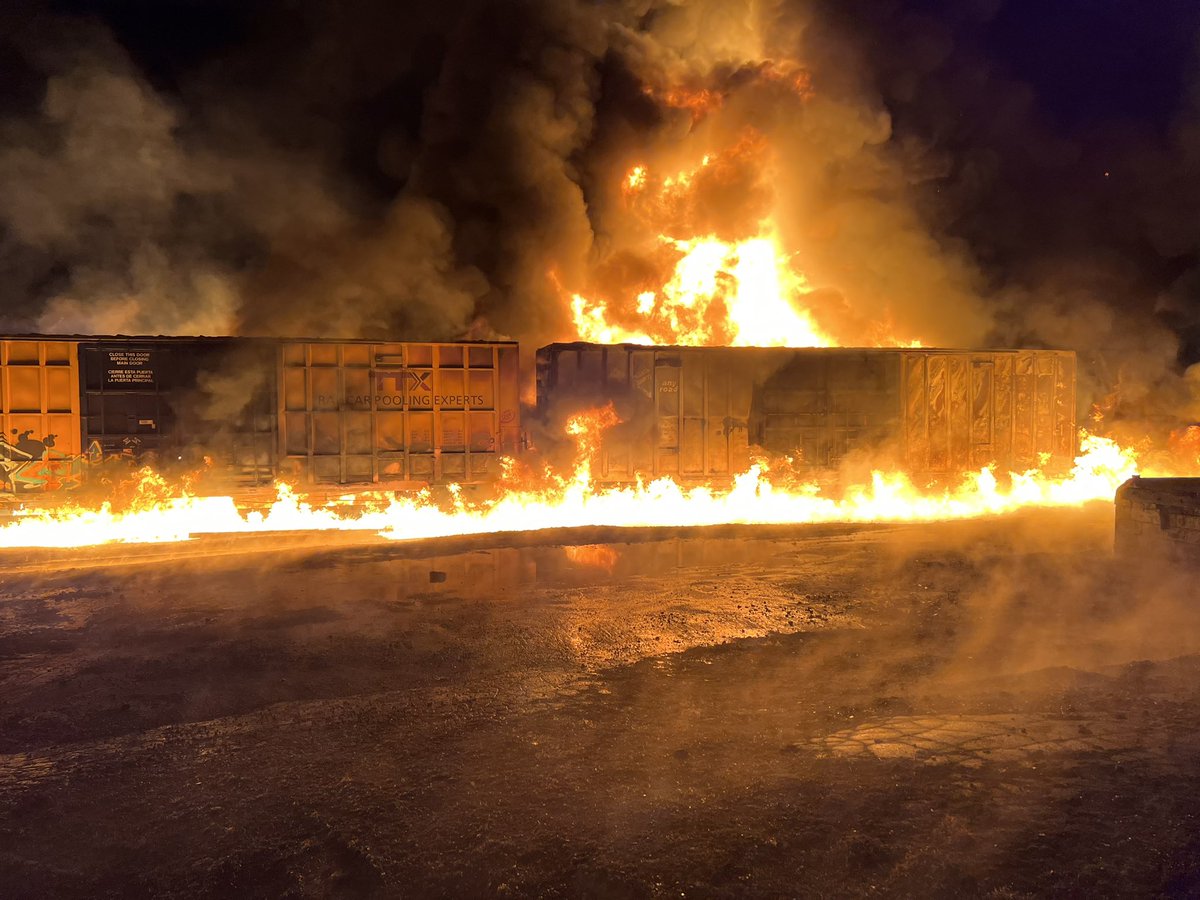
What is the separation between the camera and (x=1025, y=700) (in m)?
4.88

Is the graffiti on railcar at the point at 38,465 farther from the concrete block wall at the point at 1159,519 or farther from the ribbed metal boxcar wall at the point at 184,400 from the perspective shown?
the concrete block wall at the point at 1159,519

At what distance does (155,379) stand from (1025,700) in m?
13.3

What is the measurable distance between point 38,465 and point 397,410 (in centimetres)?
573

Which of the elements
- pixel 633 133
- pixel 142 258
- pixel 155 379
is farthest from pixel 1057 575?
pixel 142 258

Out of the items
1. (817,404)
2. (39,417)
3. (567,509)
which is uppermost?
(817,404)

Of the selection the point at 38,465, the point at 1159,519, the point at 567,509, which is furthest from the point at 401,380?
the point at 1159,519

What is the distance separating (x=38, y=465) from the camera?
12609 mm

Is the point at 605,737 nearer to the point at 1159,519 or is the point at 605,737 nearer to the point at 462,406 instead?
the point at 1159,519

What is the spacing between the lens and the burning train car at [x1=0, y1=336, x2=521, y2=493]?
1263cm

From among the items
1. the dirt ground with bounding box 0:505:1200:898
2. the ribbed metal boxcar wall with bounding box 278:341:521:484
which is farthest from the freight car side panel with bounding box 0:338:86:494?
the dirt ground with bounding box 0:505:1200:898

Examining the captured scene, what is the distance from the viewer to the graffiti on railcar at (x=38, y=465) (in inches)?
491

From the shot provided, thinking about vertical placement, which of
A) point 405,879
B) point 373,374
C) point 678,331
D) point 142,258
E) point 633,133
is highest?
point 633,133

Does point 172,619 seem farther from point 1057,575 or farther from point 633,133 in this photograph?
point 633,133

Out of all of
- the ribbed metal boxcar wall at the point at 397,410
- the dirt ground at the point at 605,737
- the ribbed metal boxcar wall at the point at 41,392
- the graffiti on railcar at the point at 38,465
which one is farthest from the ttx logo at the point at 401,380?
the dirt ground at the point at 605,737
